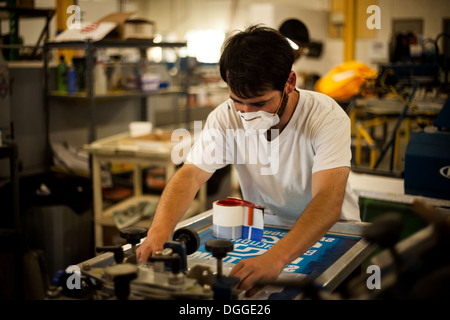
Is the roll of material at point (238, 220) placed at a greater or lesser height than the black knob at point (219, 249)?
lesser

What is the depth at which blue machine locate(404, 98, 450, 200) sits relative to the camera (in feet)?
6.75

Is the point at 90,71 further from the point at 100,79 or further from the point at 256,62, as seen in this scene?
the point at 256,62

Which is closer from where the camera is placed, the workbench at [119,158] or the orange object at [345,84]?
the workbench at [119,158]

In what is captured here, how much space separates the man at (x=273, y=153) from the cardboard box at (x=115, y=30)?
196cm

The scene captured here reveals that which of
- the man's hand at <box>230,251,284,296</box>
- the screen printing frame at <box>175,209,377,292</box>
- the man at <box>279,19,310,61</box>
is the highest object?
the man at <box>279,19,310,61</box>

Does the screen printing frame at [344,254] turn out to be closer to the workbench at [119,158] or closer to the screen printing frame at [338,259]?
the screen printing frame at [338,259]

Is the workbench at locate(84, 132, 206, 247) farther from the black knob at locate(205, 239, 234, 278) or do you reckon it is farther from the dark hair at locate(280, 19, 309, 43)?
the black knob at locate(205, 239, 234, 278)

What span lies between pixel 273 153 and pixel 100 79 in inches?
101

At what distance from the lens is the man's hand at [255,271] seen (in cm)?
116

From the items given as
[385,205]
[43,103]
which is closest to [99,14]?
[43,103]

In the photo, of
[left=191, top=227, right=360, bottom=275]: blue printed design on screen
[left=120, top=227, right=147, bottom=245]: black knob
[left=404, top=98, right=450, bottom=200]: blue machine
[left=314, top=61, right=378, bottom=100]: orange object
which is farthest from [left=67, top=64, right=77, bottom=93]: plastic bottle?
[left=120, top=227, right=147, bottom=245]: black knob

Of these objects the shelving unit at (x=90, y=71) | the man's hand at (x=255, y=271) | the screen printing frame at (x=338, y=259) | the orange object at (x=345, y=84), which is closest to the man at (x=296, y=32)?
the orange object at (x=345, y=84)

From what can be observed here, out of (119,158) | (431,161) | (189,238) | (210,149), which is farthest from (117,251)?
(119,158)

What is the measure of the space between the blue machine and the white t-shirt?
0.46 meters
